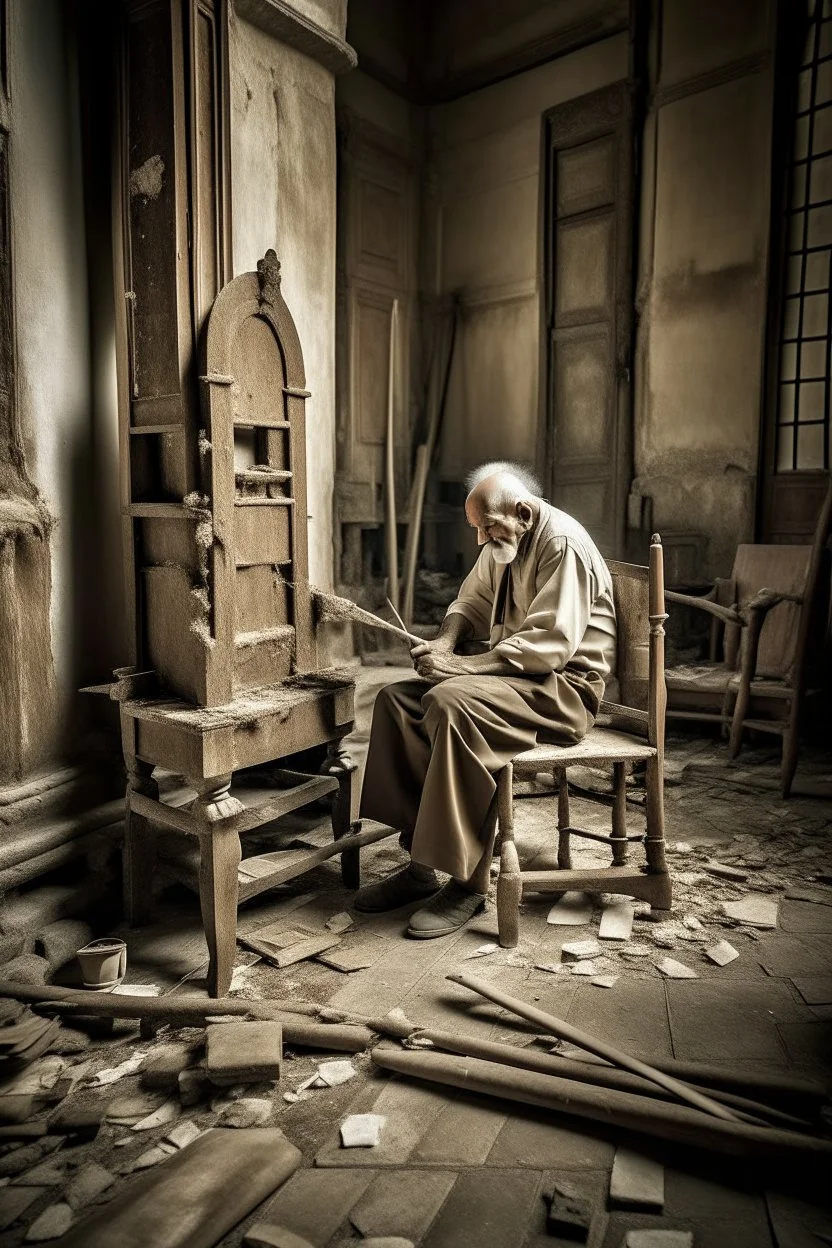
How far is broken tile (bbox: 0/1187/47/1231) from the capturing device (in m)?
1.96

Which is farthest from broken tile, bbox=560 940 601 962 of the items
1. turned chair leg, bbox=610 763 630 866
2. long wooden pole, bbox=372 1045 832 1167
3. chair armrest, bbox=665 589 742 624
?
chair armrest, bbox=665 589 742 624

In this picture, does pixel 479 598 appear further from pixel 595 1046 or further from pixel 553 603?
pixel 595 1046

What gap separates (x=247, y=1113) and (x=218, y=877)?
0.76 metres

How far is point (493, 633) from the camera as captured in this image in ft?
12.7

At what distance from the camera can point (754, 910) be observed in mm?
3393

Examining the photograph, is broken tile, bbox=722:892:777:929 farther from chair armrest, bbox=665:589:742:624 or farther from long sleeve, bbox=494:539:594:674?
chair armrest, bbox=665:589:742:624

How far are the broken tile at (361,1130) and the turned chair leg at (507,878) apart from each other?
3.27 feet

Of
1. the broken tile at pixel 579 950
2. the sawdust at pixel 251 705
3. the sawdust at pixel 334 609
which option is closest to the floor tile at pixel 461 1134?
the broken tile at pixel 579 950

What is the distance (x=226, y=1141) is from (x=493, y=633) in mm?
2264

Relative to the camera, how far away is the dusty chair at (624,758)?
316cm

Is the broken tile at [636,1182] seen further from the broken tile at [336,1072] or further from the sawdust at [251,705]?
the sawdust at [251,705]

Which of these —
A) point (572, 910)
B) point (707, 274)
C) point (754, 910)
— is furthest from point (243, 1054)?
point (707, 274)

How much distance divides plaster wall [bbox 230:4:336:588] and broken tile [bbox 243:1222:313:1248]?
11.1 feet

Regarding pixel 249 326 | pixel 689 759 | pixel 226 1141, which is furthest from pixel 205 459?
pixel 689 759
